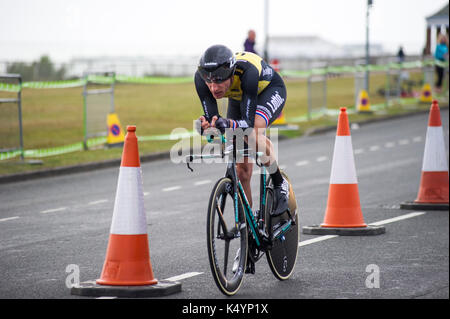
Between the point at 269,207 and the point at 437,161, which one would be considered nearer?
the point at 269,207

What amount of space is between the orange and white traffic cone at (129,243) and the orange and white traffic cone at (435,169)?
5.17 m

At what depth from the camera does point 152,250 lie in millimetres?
8930

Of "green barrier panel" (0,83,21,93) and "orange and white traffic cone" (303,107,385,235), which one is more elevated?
"green barrier panel" (0,83,21,93)

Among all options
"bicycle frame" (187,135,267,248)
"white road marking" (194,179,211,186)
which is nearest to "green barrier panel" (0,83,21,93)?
"white road marking" (194,179,211,186)

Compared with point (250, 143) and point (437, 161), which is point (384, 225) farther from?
point (250, 143)

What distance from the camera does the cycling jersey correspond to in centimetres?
688

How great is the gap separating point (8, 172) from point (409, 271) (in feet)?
30.0

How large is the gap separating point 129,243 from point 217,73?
134cm

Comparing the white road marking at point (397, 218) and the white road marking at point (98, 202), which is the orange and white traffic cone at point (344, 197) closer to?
the white road marking at point (397, 218)

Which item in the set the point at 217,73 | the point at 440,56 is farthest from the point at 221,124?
the point at 440,56

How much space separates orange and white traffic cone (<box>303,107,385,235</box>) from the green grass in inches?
284

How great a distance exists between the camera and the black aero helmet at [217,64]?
6.61 m

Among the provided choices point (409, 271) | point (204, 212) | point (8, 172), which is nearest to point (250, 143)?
point (409, 271)

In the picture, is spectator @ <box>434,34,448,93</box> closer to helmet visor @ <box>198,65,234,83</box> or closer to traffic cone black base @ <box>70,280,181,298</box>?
helmet visor @ <box>198,65,234,83</box>
